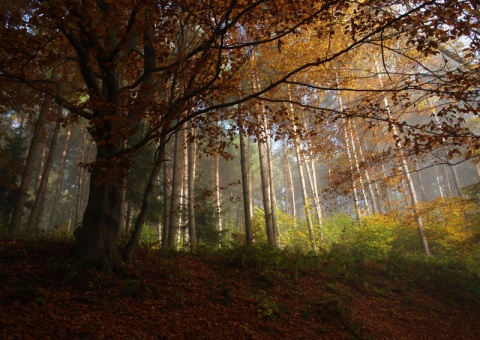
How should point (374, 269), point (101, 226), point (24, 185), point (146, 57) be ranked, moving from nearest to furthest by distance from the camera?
point (101, 226), point (146, 57), point (24, 185), point (374, 269)

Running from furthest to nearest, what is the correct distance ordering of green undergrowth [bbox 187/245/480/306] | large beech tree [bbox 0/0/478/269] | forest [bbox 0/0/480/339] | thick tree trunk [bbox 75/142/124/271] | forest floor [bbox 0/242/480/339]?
green undergrowth [bbox 187/245/480/306] < thick tree trunk [bbox 75/142/124/271] < forest [bbox 0/0/480/339] < large beech tree [bbox 0/0/478/269] < forest floor [bbox 0/242/480/339]

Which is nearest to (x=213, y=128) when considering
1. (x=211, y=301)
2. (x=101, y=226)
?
(x=101, y=226)

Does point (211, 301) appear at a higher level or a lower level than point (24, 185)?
lower

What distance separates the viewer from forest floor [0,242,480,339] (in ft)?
13.7

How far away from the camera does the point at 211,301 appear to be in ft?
18.8

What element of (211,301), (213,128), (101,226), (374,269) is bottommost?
(211,301)

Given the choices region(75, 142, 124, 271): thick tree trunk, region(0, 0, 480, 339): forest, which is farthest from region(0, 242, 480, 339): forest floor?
region(75, 142, 124, 271): thick tree trunk

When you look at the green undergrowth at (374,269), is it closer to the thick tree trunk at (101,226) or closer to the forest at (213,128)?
the forest at (213,128)

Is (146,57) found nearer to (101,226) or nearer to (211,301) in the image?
(101,226)

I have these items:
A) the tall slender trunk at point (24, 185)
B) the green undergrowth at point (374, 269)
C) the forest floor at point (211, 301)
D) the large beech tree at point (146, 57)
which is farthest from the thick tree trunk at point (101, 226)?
the tall slender trunk at point (24, 185)

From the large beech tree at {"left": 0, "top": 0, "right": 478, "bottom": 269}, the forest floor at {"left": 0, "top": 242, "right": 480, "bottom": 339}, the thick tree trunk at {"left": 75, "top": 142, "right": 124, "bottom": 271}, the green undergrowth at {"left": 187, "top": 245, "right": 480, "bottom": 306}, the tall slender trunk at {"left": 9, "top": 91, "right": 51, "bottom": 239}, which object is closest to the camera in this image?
the forest floor at {"left": 0, "top": 242, "right": 480, "bottom": 339}

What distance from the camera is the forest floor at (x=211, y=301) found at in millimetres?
4188

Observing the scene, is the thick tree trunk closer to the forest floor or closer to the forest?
the forest

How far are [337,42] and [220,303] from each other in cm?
1279
